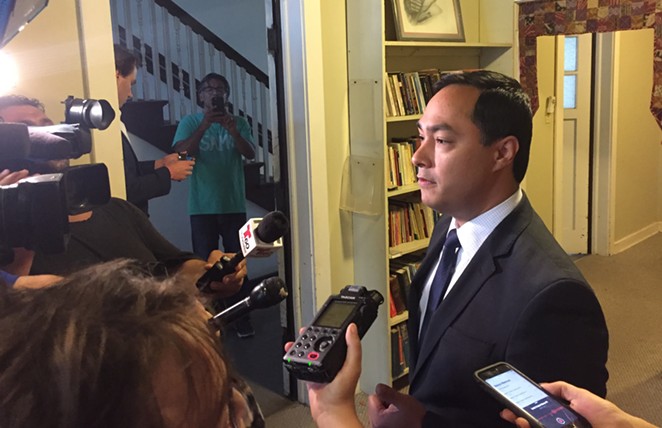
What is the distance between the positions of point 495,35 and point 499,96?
7.69 feet

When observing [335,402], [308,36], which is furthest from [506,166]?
[308,36]

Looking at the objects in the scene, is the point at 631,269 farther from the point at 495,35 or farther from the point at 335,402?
the point at 335,402

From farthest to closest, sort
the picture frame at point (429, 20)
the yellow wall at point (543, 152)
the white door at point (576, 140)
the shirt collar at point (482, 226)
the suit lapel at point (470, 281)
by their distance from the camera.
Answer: the white door at point (576, 140) < the yellow wall at point (543, 152) < the picture frame at point (429, 20) < the shirt collar at point (482, 226) < the suit lapel at point (470, 281)

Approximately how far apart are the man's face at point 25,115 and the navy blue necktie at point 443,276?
96 cm

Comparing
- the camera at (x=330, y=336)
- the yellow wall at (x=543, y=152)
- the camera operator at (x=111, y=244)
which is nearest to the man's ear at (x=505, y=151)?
the camera at (x=330, y=336)

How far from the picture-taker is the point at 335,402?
927 millimetres

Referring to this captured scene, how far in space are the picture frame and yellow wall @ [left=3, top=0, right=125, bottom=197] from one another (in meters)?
1.63

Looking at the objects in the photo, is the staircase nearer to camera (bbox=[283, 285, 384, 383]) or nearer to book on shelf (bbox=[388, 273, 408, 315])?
book on shelf (bbox=[388, 273, 408, 315])

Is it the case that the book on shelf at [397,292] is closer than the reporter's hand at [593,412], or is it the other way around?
the reporter's hand at [593,412]

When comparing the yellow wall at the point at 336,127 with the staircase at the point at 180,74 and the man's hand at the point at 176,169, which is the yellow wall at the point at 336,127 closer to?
the man's hand at the point at 176,169

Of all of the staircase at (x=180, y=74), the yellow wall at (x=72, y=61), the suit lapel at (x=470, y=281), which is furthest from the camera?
the staircase at (x=180, y=74)

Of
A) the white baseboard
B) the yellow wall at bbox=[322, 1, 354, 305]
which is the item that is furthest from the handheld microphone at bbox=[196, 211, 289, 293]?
the white baseboard

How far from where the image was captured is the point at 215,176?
12.0ft

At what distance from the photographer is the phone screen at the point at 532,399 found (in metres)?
0.88
